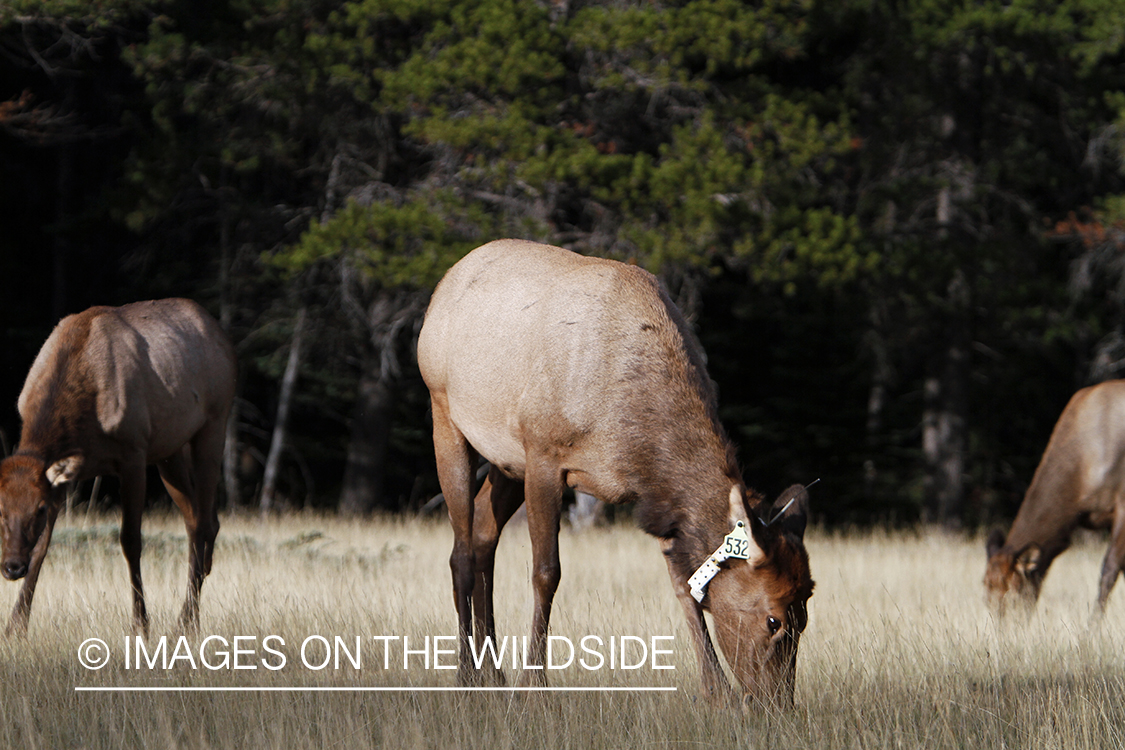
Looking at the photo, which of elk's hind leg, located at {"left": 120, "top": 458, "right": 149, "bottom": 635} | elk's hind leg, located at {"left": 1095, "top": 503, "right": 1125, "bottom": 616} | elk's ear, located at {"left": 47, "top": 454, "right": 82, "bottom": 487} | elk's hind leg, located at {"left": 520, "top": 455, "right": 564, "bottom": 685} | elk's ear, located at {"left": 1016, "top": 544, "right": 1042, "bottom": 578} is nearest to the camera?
elk's hind leg, located at {"left": 520, "top": 455, "right": 564, "bottom": 685}

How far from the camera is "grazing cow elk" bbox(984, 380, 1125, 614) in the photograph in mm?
10461

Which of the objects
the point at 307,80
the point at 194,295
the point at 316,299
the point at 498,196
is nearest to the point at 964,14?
the point at 498,196

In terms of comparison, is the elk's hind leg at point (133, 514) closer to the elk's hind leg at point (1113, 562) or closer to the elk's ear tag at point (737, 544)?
the elk's ear tag at point (737, 544)

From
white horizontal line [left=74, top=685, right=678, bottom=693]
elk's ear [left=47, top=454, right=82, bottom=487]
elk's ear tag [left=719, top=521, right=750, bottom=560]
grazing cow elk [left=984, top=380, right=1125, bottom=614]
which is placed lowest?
grazing cow elk [left=984, top=380, right=1125, bottom=614]

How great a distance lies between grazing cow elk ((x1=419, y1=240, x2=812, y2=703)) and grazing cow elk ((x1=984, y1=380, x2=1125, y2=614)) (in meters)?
5.69

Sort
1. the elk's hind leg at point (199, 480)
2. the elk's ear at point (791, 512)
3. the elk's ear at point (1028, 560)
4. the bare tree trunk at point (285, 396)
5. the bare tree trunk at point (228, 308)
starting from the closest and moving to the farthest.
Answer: the elk's ear at point (791, 512) < the elk's hind leg at point (199, 480) < the elk's ear at point (1028, 560) < the bare tree trunk at point (285, 396) < the bare tree trunk at point (228, 308)

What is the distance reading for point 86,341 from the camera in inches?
321

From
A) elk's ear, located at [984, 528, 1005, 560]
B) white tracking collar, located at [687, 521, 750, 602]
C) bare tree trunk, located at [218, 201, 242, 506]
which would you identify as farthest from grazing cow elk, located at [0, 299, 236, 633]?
bare tree trunk, located at [218, 201, 242, 506]

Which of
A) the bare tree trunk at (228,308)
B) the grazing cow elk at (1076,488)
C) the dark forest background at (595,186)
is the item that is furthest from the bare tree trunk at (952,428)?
the bare tree trunk at (228,308)

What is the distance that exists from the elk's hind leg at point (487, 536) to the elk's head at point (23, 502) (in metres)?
2.54

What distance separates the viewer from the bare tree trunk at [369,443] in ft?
63.1

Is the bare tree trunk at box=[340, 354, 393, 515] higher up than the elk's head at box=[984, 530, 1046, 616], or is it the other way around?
the elk's head at box=[984, 530, 1046, 616]
